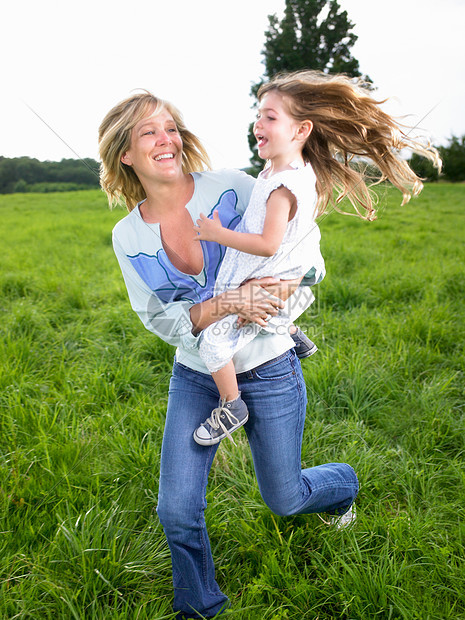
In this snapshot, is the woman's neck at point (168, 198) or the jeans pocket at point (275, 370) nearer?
the jeans pocket at point (275, 370)

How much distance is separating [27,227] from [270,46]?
14480mm

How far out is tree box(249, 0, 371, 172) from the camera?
18.3 m

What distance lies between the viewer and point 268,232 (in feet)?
4.90

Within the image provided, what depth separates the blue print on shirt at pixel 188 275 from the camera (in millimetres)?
1752

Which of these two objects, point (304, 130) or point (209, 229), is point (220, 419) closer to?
point (209, 229)

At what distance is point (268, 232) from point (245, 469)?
123 centimetres

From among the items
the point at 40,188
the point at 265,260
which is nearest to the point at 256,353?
the point at 265,260

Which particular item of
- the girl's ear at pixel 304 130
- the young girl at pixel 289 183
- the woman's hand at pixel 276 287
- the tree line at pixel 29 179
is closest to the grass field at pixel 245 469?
the young girl at pixel 289 183

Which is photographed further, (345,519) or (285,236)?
(345,519)

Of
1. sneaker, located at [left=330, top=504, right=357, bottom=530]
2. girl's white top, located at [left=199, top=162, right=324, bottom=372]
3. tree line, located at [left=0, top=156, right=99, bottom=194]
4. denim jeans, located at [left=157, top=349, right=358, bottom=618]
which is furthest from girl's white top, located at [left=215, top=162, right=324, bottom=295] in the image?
tree line, located at [left=0, top=156, right=99, bottom=194]

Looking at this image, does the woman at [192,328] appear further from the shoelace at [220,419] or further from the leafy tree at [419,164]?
the leafy tree at [419,164]

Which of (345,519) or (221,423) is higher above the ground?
(221,423)

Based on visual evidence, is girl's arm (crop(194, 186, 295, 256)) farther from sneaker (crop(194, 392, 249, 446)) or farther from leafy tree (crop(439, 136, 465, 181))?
leafy tree (crop(439, 136, 465, 181))

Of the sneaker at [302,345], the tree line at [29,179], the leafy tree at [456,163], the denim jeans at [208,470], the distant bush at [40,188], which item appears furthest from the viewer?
the leafy tree at [456,163]
